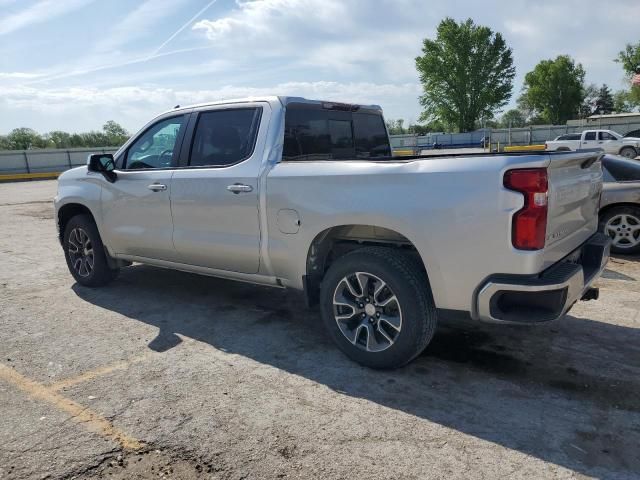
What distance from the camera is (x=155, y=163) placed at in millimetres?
5039

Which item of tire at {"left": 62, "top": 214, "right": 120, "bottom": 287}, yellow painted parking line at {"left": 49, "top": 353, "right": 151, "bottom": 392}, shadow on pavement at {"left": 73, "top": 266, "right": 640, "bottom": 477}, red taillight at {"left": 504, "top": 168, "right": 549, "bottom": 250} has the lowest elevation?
shadow on pavement at {"left": 73, "top": 266, "right": 640, "bottom": 477}

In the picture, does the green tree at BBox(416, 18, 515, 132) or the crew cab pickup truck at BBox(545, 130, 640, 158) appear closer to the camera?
the crew cab pickup truck at BBox(545, 130, 640, 158)

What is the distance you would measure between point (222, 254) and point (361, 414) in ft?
6.45

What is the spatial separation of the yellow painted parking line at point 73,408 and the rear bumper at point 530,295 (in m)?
2.15

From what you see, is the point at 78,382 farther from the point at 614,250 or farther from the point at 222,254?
the point at 614,250

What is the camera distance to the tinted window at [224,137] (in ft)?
14.1

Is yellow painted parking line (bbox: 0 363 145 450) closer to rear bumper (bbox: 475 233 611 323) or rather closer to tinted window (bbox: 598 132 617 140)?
rear bumper (bbox: 475 233 611 323)

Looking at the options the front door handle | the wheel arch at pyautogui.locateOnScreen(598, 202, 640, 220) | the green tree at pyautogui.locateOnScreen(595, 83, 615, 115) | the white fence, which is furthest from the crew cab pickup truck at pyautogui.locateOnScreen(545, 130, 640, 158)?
the green tree at pyautogui.locateOnScreen(595, 83, 615, 115)

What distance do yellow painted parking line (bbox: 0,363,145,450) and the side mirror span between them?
210cm

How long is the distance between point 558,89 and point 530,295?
8341cm

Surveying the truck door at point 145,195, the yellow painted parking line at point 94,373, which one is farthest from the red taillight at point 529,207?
the truck door at point 145,195

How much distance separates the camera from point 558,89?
2987 inches

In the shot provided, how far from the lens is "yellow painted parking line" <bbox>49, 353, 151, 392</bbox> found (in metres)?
3.60

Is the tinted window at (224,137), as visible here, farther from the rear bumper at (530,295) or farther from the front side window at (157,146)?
the rear bumper at (530,295)
